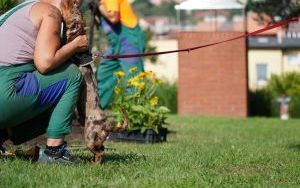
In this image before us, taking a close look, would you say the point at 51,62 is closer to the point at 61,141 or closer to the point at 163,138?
the point at 61,141

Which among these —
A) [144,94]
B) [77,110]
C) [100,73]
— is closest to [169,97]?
[100,73]

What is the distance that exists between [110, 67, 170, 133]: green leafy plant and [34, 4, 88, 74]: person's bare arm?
11.5 feet

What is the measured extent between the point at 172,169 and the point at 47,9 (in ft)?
5.42

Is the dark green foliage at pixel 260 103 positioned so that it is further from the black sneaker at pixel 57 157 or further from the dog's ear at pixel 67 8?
the dog's ear at pixel 67 8

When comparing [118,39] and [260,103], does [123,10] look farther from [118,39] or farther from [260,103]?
[260,103]

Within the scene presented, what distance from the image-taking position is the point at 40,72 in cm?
648

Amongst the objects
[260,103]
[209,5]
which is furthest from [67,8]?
[260,103]

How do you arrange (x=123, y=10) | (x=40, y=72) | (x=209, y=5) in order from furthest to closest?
(x=209, y=5), (x=123, y=10), (x=40, y=72)

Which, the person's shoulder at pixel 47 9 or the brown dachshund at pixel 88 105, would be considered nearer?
the person's shoulder at pixel 47 9

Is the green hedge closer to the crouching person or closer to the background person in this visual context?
the background person

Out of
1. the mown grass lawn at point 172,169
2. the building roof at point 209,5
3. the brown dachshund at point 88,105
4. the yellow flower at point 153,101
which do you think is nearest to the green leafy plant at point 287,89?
the building roof at point 209,5

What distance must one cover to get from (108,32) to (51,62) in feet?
21.2

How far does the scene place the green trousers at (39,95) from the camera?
639cm

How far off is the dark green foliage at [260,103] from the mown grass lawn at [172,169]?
464 inches
